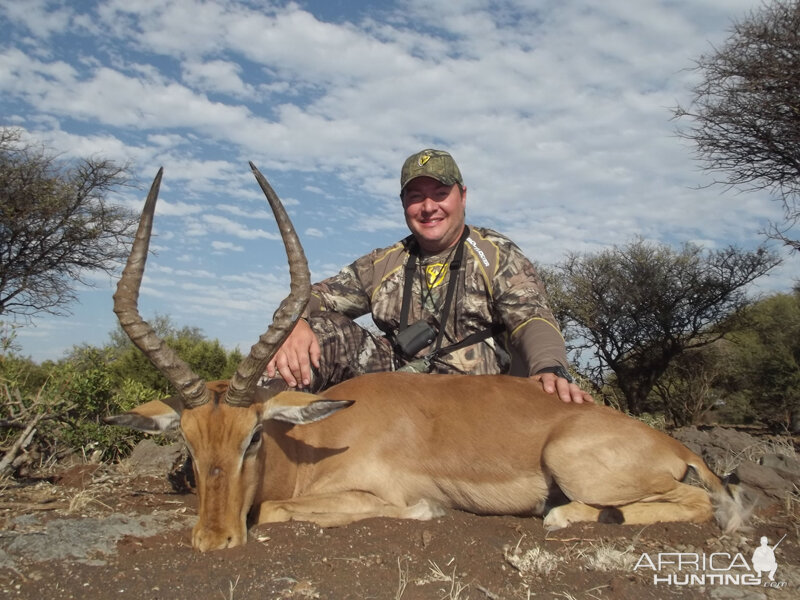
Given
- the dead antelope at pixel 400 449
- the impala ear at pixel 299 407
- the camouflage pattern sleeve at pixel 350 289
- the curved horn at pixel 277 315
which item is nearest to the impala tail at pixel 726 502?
the dead antelope at pixel 400 449

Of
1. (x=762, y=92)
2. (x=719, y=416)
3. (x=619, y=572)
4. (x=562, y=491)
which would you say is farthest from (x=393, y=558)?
(x=719, y=416)

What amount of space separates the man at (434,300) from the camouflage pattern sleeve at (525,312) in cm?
1

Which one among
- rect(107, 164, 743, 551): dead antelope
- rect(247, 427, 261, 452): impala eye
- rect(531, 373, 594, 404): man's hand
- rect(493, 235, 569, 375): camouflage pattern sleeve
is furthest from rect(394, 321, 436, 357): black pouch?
rect(247, 427, 261, 452): impala eye

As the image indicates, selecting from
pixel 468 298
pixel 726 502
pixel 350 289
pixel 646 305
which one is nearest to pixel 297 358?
pixel 350 289

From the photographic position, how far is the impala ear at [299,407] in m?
4.37

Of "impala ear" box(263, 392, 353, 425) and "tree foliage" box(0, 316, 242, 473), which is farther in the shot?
"tree foliage" box(0, 316, 242, 473)

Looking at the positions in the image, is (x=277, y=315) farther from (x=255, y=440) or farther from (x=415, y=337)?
(x=415, y=337)

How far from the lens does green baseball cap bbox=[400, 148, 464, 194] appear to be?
655 cm

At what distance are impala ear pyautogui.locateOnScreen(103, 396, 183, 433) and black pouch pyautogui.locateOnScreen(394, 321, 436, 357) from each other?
2440mm

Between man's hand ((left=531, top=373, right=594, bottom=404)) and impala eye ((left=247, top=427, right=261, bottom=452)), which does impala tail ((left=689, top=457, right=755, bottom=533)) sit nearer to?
man's hand ((left=531, top=373, right=594, bottom=404))

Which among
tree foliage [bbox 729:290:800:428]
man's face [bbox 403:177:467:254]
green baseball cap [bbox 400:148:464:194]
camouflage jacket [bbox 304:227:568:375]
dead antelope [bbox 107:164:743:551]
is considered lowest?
tree foliage [bbox 729:290:800:428]

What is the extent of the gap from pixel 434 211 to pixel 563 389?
2.50m

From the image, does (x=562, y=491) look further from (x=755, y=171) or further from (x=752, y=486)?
(x=755, y=171)

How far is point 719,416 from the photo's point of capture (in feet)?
75.7
